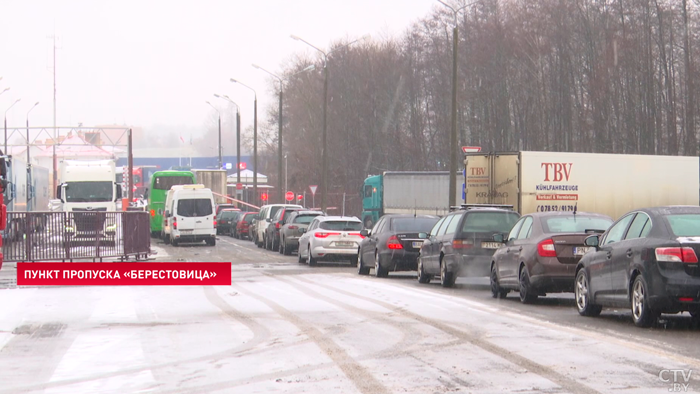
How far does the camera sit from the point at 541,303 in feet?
56.0

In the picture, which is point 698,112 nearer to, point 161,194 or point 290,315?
point 161,194

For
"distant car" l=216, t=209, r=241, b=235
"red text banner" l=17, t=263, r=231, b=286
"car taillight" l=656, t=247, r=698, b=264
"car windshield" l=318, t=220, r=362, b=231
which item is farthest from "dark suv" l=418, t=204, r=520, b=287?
"distant car" l=216, t=209, r=241, b=235

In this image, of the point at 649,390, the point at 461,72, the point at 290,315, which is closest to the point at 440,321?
the point at 290,315

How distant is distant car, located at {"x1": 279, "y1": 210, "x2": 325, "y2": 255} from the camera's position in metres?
37.0

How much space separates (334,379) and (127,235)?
20656 mm

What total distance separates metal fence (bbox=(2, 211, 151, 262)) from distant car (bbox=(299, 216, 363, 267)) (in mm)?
5091

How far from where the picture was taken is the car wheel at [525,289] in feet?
54.2

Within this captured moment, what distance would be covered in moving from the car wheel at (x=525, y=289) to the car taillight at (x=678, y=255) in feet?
14.6

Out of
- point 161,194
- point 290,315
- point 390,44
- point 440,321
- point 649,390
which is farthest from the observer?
point 390,44

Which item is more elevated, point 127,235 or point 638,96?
point 638,96

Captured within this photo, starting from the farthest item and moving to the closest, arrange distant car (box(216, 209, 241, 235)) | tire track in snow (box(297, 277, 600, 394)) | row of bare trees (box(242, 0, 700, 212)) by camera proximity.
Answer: distant car (box(216, 209, 241, 235)), row of bare trees (box(242, 0, 700, 212)), tire track in snow (box(297, 277, 600, 394))

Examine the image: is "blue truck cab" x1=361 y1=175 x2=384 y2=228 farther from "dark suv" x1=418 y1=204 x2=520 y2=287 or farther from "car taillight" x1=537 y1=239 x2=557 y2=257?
"car taillight" x1=537 y1=239 x2=557 y2=257

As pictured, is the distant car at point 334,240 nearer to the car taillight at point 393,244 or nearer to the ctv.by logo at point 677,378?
the car taillight at point 393,244

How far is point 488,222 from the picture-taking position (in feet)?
67.5
